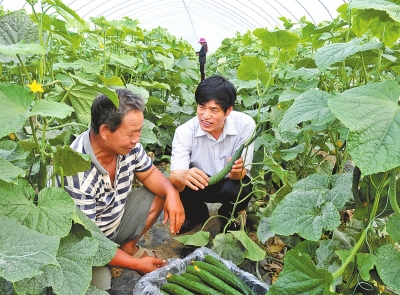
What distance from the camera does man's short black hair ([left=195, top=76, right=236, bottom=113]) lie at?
266 cm

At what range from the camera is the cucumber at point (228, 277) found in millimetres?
2025

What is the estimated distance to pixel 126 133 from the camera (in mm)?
2027

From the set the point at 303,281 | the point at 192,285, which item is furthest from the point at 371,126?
the point at 192,285

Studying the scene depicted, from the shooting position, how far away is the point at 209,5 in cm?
1727

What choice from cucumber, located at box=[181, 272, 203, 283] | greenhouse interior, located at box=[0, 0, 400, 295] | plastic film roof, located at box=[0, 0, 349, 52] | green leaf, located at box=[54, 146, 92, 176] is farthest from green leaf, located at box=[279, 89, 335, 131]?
plastic film roof, located at box=[0, 0, 349, 52]

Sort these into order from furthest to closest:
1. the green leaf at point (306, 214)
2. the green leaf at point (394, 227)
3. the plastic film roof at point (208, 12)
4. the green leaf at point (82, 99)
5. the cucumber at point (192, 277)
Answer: the plastic film roof at point (208, 12) → the cucumber at point (192, 277) → the green leaf at point (82, 99) → the green leaf at point (306, 214) → the green leaf at point (394, 227)

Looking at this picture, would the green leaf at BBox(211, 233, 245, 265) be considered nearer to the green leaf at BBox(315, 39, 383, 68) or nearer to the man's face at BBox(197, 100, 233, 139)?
the man's face at BBox(197, 100, 233, 139)

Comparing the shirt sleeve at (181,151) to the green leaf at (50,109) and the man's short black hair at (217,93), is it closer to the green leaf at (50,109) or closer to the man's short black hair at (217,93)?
the man's short black hair at (217,93)

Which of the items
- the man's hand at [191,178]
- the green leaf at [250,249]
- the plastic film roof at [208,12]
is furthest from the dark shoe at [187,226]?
the plastic film roof at [208,12]

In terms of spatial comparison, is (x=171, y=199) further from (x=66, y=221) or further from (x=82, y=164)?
(x=66, y=221)

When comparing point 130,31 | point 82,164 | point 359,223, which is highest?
point 130,31

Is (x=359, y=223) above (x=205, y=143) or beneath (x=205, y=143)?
beneath

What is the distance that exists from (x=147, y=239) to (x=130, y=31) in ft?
5.49

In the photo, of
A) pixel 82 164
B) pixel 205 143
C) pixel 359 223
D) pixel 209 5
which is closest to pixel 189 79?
pixel 205 143
